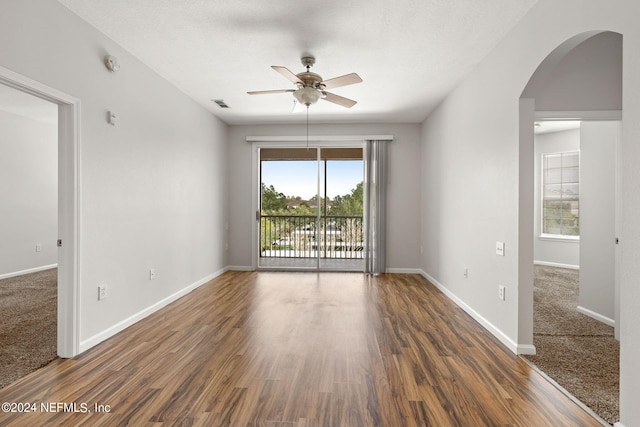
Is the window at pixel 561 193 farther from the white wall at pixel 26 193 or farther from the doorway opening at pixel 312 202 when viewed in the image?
the white wall at pixel 26 193

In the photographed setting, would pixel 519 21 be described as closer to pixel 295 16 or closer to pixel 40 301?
pixel 295 16

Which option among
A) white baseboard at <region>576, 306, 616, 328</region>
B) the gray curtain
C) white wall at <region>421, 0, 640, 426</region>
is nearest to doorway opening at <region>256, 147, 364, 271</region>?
the gray curtain

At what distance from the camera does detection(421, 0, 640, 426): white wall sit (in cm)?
159

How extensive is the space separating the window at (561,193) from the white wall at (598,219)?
12.4ft

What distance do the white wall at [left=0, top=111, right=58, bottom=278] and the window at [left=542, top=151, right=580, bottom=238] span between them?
1003 centimetres

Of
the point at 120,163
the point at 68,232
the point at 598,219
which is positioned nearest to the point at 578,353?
the point at 598,219

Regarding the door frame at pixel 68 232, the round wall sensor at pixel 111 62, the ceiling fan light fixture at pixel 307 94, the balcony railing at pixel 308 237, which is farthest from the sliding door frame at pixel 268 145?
the door frame at pixel 68 232

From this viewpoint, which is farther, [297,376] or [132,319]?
[132,319]

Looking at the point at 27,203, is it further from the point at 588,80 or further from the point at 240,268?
the point at 588,80

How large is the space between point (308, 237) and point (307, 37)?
4.68 metres

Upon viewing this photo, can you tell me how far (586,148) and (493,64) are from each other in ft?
5.16

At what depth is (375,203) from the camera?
19.2 ft

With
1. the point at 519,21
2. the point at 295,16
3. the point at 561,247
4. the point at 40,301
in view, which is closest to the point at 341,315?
A: the point at 295,16

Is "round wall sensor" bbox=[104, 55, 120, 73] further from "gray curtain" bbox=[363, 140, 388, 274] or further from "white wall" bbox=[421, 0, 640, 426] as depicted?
"gray curtain" bbox=[363, 140, 388, 274]
